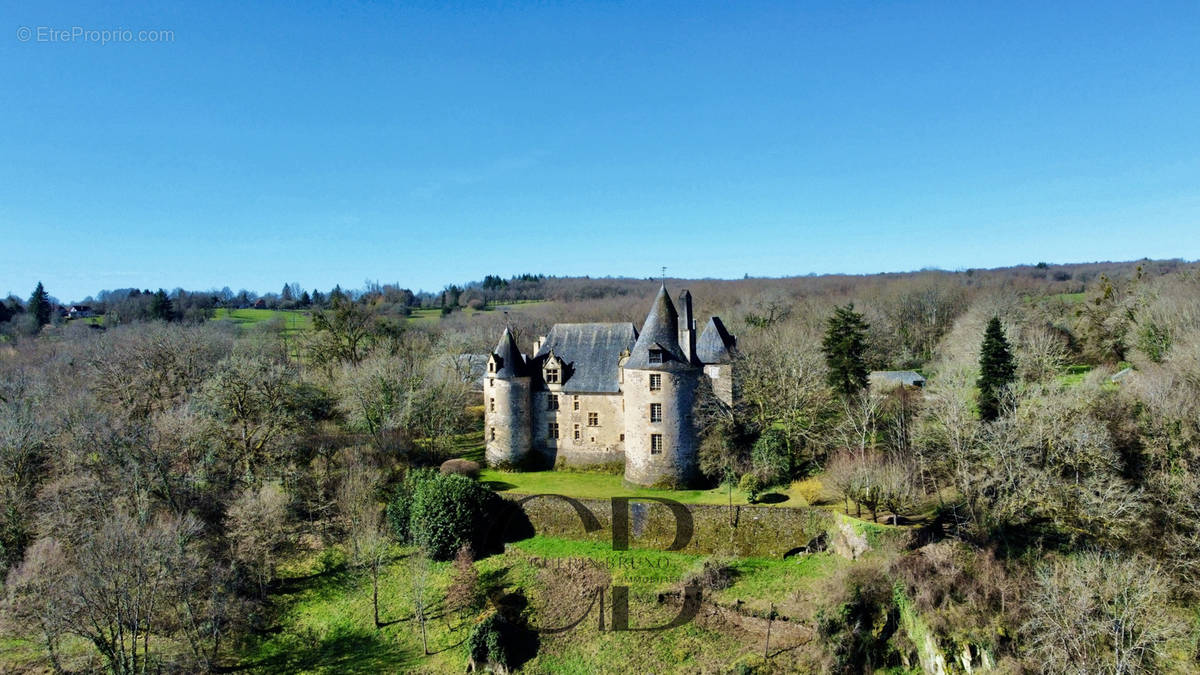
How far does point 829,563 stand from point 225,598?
24148 millimetres

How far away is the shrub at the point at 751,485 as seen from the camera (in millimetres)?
29791

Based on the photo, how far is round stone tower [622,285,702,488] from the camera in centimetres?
3253

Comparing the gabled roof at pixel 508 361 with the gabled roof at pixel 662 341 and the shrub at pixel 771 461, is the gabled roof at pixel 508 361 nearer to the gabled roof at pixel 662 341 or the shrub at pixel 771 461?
the gabled roof at pixel 662 341

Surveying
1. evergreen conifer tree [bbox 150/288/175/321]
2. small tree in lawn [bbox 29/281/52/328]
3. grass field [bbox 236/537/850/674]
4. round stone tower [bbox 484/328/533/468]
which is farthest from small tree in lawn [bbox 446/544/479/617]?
small tree in lawn [bbox 29/281/52/328]

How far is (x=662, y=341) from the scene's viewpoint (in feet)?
108

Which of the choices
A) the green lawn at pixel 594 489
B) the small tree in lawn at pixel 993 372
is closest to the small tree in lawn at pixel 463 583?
the green lawn at pixel 594 489

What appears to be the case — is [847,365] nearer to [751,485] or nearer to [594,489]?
[751,485]

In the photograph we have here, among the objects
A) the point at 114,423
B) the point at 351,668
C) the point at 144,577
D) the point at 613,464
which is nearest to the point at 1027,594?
the point at 613,464

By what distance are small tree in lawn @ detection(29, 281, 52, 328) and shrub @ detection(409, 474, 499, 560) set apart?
7312 centimetres

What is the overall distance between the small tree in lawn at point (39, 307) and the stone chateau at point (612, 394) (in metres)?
71.2

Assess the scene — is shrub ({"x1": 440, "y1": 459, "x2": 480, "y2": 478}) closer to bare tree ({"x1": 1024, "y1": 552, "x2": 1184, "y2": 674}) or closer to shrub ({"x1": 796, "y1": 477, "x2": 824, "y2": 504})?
shrub ({"x1": 796, "y1": 477, "x2": 824, "y2": 504})

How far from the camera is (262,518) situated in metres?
28.2

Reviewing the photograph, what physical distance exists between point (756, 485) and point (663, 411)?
5705mm

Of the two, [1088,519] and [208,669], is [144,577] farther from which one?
[1088,519]
